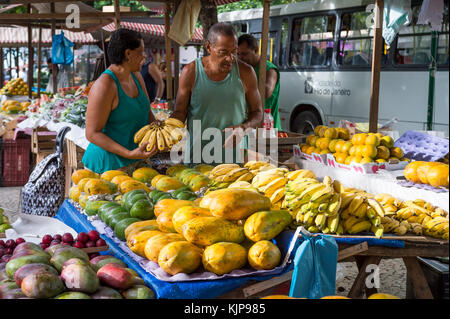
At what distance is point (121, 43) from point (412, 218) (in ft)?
7.73

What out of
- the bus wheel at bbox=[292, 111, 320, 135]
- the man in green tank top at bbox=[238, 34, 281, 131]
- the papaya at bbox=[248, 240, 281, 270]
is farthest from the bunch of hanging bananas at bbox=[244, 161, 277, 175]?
the bus wheel at bbox=[292, 111, 320, 135]

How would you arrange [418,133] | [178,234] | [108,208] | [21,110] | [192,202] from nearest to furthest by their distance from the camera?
[178,234]
[192,202]
[108,208]
[418,133]
[21,110]

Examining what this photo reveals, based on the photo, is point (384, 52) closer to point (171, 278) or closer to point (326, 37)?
point (326, 37)

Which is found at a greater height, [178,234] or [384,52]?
[384,52]

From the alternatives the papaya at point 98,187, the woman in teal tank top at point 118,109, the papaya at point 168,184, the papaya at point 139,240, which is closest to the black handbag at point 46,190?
the woman in teal tank top at point 118,109

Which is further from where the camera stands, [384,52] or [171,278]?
[384,52]

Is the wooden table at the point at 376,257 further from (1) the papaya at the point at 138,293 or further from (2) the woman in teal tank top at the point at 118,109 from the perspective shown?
(2) the woman in teal tank top at the point at 118,109

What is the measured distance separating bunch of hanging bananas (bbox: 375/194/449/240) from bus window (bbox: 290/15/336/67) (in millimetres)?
7974

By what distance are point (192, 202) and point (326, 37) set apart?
336 inches

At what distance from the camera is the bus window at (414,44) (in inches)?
330

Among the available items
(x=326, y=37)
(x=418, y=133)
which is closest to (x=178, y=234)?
(x=418, y=133)

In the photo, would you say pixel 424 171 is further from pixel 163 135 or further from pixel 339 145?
pixel 163 135

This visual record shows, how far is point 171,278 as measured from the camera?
6.74 feet
